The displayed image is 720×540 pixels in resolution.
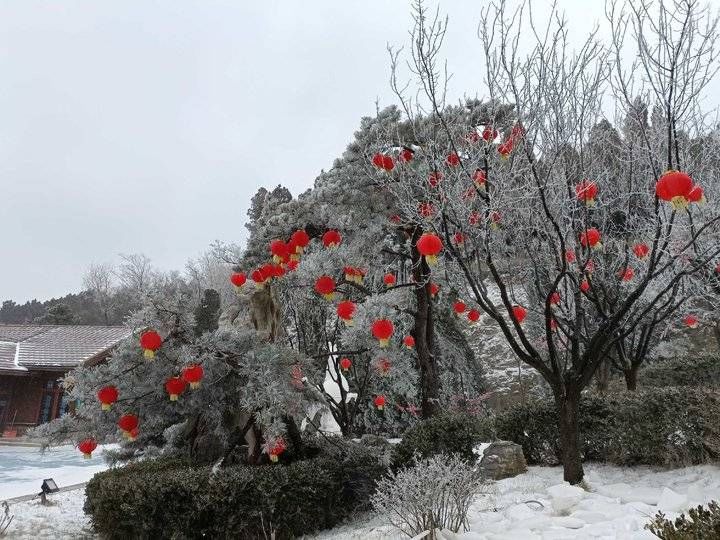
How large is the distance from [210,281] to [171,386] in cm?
3474

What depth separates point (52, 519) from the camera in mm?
7660

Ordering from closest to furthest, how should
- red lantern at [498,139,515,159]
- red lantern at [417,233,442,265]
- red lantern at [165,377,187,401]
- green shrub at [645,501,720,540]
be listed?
green shrub at [645,501,720,540]
red lantern at [417,233,442,265]
red lantern at [498,139,515,159]
red lantern at [165,377,187,401]

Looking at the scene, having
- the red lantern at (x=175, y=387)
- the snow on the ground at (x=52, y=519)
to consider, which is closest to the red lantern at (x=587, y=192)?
the red lantern at (x=175, y=387)

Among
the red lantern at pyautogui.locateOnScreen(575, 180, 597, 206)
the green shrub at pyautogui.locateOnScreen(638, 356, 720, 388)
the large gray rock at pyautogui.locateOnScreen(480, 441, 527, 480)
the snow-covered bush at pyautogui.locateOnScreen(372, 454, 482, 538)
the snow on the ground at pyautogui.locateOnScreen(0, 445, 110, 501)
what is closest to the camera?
the snow-covered bush at pyautogui.locateOnScreen(372, 454, 482, 538)

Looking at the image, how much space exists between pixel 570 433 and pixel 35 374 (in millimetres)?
21660

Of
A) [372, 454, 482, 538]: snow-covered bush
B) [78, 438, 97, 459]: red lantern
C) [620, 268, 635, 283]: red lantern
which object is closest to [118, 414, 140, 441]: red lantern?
[78, 438, 97, 459]: red lantern

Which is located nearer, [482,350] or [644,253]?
[644,253]

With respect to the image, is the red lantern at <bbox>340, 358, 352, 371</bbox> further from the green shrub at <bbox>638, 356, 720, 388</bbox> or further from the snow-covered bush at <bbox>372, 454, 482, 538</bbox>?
the green shrub at <bbox>638, 356, 720, 388</bbox>

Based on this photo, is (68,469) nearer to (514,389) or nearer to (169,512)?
(169,512)

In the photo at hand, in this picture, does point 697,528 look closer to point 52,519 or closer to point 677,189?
point 677,189

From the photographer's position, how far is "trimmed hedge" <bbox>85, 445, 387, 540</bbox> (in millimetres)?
5383

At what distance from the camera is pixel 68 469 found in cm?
1366

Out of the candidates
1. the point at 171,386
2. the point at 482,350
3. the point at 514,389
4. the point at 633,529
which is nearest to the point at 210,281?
the point at 482,350

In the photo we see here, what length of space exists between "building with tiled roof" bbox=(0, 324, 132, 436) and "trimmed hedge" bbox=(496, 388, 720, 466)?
695 inches
